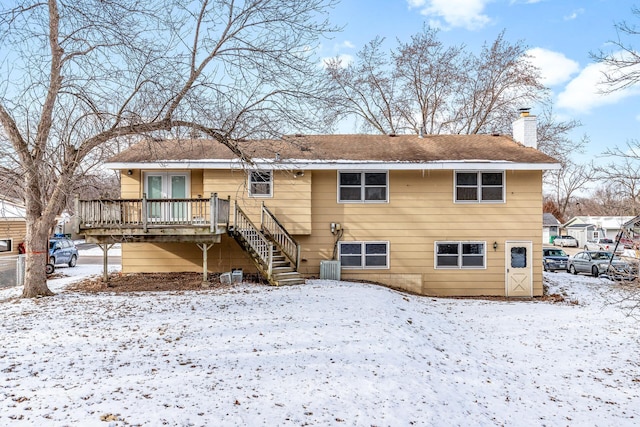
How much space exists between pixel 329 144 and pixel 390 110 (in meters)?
10.8

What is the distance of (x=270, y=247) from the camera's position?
1246cm

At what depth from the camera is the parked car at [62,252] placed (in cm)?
2098

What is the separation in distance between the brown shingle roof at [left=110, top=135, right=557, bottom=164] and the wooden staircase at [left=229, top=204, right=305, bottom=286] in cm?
217

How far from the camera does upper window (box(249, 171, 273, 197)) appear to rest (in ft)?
46.7

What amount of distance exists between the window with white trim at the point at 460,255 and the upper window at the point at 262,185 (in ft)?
20.3

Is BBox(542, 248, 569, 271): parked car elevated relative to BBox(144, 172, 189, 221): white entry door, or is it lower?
lower

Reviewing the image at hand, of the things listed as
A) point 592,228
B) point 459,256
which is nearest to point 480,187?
point 459,256

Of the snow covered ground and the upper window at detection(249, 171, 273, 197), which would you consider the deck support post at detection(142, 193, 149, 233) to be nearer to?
the snow covered ground

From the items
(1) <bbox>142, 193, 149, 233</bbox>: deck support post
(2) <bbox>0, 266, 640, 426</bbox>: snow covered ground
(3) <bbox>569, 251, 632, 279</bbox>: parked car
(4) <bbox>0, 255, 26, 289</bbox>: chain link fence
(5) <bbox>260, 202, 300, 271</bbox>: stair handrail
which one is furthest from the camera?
(3) <bbox>569, 251, 632, 279</bbox>: parked car

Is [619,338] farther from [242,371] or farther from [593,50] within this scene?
[242,371]

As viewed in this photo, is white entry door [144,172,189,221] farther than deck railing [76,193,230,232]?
Yes

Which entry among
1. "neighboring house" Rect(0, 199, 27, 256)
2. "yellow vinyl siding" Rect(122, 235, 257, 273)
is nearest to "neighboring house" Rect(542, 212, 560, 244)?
"yellow vinyl siding" Rect(122, 235, 257, 273)

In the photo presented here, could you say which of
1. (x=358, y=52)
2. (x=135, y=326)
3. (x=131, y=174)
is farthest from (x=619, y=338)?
(x=358, y=52)

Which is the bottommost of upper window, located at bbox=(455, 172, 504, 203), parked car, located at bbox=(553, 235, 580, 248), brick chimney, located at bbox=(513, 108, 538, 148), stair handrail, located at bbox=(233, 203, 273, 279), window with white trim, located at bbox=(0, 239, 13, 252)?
parked car, located at bbox=(553, 235, 580, 248)
